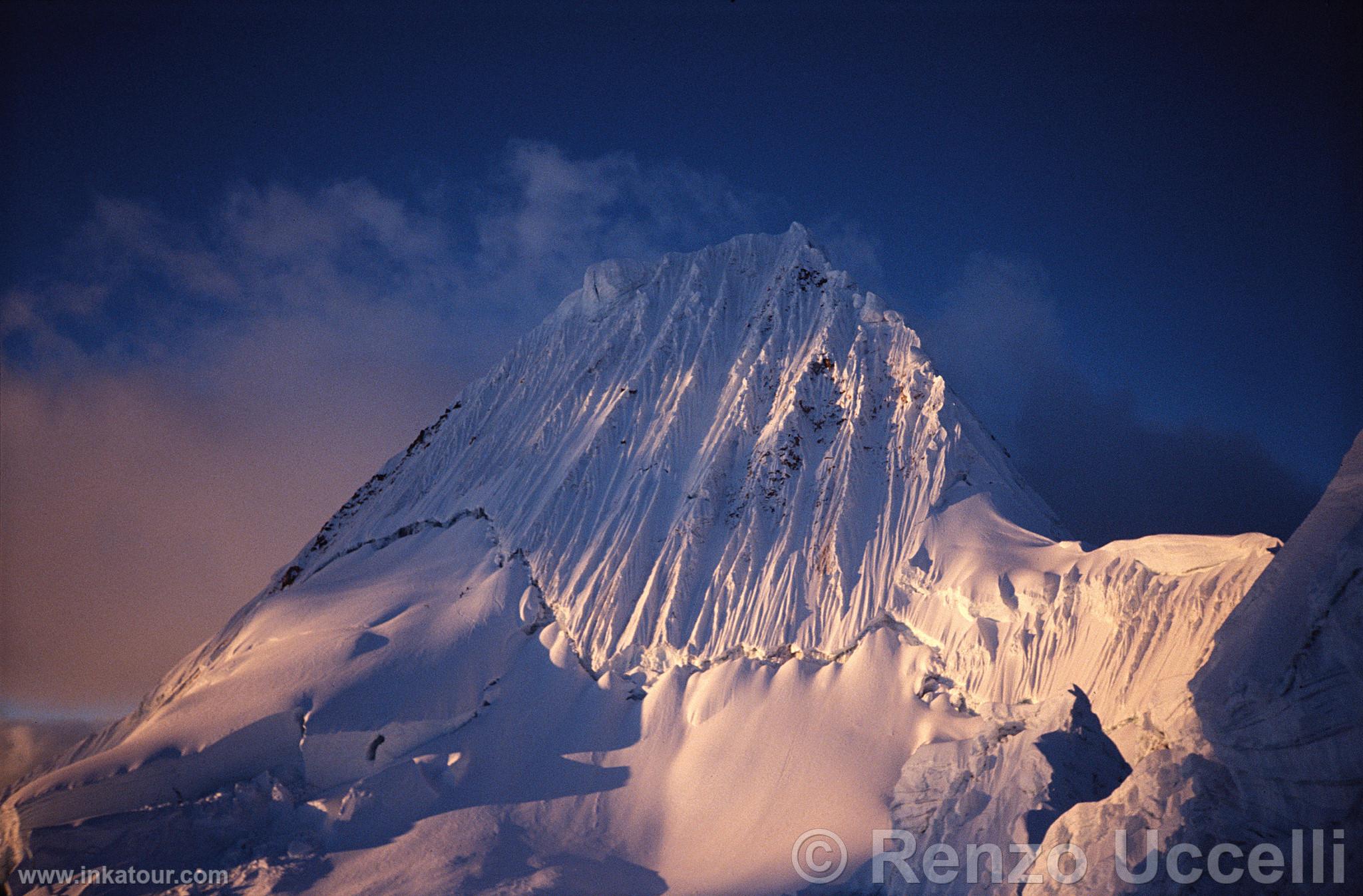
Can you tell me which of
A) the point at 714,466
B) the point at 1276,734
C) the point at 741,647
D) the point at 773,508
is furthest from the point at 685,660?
the point at 1276,734

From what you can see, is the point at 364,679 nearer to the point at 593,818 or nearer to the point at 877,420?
the point at 593,818

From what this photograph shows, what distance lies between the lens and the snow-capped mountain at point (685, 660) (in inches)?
752

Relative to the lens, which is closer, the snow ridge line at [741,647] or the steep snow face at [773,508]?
the steep snow face at [773,508]

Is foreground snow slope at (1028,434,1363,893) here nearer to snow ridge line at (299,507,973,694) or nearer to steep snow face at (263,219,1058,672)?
snow ridge line at (299,507,973,694)

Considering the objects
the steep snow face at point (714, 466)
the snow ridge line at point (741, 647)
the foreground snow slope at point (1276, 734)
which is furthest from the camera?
the steep snow face at point (714, 466)

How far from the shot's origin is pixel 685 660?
26562 millimetres

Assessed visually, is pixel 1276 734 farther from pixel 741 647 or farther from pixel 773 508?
pixel 773 508

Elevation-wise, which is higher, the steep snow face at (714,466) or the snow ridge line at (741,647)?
the steep snow face at (714,466)

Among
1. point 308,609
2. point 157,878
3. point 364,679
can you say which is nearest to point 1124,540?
point 364,679

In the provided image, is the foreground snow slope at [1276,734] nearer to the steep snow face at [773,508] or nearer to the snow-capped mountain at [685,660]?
the snow-capped mountain at [685,660]

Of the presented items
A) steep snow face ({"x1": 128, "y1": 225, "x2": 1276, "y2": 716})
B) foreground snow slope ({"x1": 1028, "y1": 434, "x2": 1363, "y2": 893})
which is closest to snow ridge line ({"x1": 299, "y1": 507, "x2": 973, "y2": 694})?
steep snow face ({"x1": 128, "y1": 225, "x2": 1276, "y2": 716})

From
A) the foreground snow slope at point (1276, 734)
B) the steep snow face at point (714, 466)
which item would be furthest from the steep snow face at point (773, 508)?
the foreground snow slope at point (1276, 734)

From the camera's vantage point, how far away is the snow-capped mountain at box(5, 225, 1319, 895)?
19094mm

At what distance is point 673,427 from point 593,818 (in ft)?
57.9
